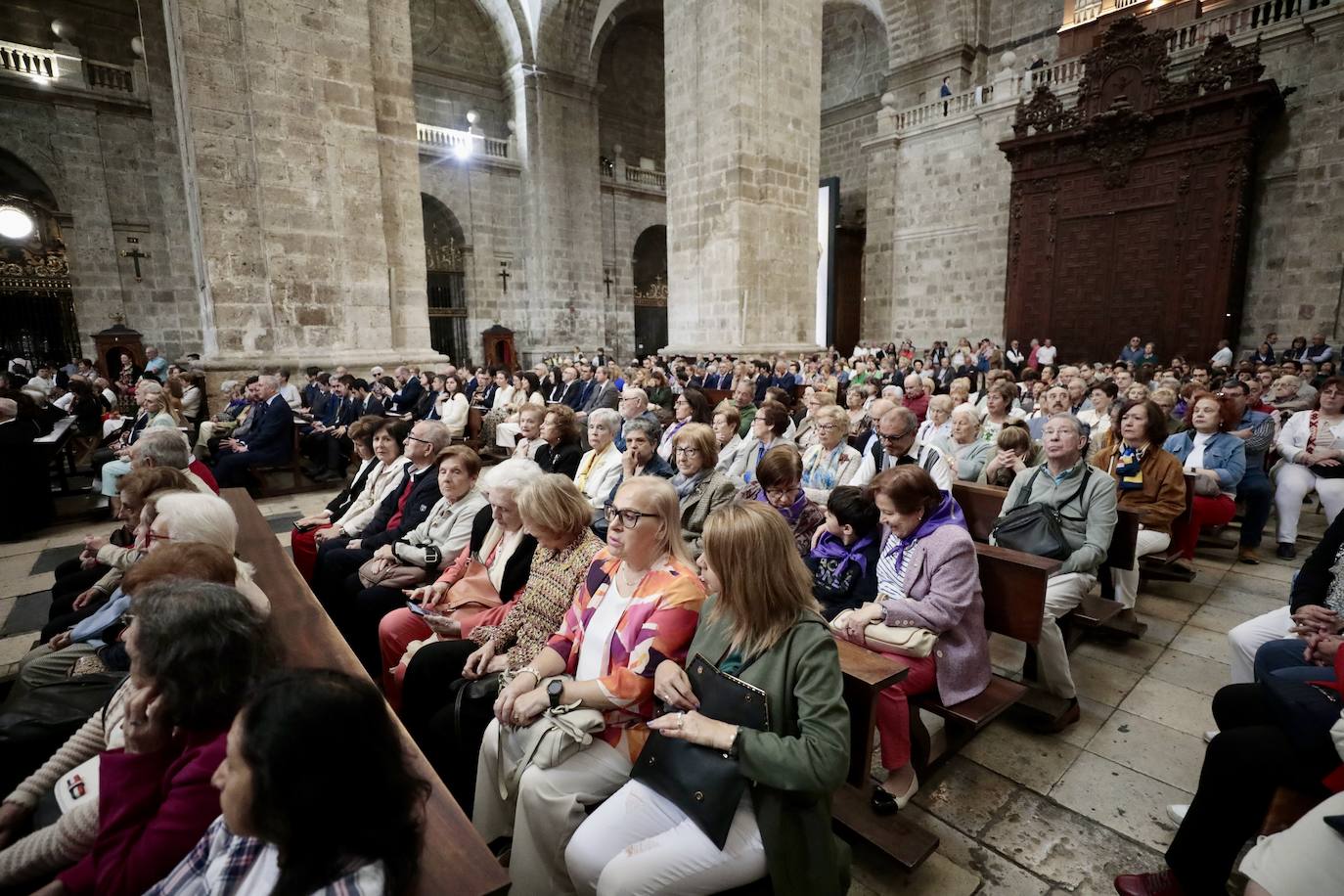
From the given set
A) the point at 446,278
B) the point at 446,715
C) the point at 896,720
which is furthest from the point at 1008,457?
the point at 446,278

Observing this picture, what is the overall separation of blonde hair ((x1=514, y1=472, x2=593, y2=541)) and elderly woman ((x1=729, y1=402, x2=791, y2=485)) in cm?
189

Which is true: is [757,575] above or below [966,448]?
above

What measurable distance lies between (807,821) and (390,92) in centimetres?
1017

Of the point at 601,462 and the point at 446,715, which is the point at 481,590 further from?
the point at 601,462

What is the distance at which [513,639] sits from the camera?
92.5 inches

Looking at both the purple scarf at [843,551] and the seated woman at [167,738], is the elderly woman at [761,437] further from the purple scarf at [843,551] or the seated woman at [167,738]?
the seated woman at [167,738]

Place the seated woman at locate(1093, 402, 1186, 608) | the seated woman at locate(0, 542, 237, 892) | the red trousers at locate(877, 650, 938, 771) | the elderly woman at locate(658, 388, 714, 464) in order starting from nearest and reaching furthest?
the seated woman at locate(0, 542, 237, 892) < the red trousers at locate(877, 650, 938, 771) < the seated woman at locate(1093, 402, 1186, 608) < the elderly woman at locate(658, 388, 714, 464)

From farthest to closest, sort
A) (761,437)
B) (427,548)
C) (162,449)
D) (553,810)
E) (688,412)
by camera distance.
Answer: (688,412) < (761,437) < (162,449) < (427,548) < (553,810)

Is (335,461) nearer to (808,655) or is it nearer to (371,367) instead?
(371,367)

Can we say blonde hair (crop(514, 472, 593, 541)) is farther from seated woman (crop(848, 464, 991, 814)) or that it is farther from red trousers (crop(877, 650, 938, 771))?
red trousers (crop(877, 650, 938, 771))

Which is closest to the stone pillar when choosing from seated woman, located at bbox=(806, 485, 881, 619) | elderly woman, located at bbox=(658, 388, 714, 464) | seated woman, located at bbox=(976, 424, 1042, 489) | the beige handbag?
elderly woman, located at bbox=(658, 388, 714, 464)

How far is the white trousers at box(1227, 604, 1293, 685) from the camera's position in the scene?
7.53 ft

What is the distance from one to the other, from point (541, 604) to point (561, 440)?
7.42 ft

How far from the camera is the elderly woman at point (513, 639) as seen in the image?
2205 millimetres
